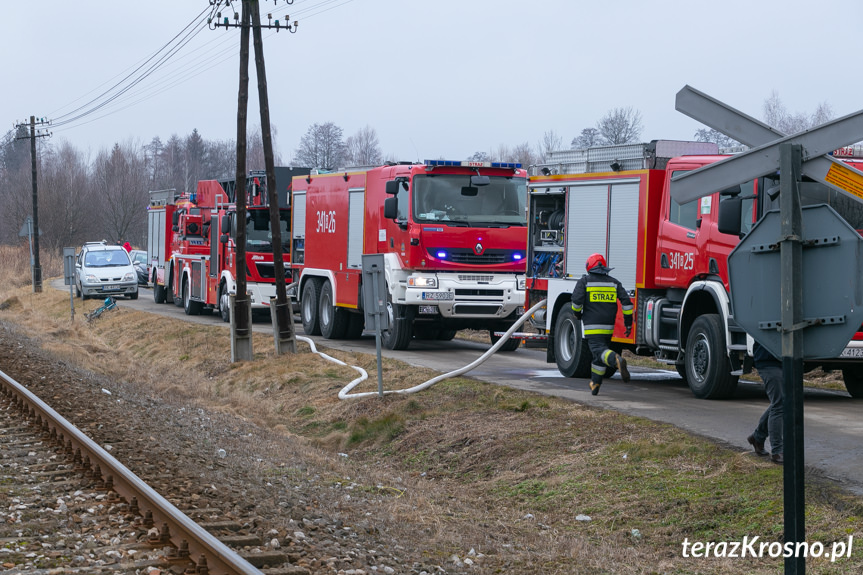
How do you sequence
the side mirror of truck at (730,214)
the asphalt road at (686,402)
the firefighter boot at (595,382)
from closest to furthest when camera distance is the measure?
the asphalt road at (686,402) < the side mirror of truck at (730,214) < the firefighter boot at (595,382)

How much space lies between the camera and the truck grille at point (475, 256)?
19.3 m

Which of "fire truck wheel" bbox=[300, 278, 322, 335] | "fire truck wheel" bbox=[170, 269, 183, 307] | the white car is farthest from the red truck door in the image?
the white car

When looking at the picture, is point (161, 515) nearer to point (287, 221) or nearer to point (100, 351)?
point (100, 351)

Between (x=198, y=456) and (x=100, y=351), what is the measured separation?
15.8 m

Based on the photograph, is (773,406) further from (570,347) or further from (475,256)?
(475,256)

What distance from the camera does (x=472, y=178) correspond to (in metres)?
19.4

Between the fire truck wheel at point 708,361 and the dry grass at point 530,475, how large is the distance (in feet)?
5.66

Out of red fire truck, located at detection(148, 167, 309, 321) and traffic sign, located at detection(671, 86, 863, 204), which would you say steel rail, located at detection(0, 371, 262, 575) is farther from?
red fire truck, located at detection(148, 167, 309, 321)

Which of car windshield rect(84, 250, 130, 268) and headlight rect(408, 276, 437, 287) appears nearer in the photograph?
headlight rect(408, 276, 437, 287)

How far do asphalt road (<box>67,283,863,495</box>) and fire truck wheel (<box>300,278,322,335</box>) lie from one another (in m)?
2.76

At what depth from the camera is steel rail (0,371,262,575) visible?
6020 mm

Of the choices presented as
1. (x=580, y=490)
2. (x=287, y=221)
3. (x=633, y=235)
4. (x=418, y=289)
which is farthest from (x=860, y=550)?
(x=287, y=221)

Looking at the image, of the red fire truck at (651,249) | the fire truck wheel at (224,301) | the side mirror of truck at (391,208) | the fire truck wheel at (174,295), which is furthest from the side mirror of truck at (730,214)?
the fire truck wheel at (174,295)

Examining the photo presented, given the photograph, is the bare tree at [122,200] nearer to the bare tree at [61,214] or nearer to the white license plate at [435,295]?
the bare tree at [61,214]
